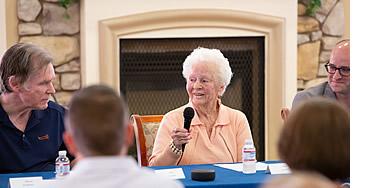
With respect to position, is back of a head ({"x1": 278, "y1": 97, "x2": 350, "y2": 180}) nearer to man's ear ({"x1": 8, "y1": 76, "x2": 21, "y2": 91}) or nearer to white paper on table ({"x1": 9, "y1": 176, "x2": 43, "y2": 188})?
white paper on table ({"x1": 9, "y1": 176, "x2": 43, "y2": 188})

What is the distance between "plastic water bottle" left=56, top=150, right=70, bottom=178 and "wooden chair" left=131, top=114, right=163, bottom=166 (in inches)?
23.2

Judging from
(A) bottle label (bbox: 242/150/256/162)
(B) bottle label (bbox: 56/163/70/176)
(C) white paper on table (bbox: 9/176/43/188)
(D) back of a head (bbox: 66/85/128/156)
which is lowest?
(C) white paper on table (bbox: 9/176/43/188)

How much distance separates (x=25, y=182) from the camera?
270 centimetres

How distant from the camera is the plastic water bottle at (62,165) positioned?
9.29ft

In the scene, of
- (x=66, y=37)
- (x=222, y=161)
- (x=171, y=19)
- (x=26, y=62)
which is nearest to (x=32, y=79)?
(x=26, y=62)

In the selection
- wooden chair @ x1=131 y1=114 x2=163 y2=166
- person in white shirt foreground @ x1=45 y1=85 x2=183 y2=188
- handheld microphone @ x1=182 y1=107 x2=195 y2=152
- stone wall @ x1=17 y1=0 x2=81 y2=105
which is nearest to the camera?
person in white shirt foreground @ x1=45 y1=85 x2=183 y2=188

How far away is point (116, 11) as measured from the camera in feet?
14.4

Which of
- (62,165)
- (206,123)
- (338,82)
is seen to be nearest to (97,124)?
(62,165)

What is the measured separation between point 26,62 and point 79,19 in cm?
136

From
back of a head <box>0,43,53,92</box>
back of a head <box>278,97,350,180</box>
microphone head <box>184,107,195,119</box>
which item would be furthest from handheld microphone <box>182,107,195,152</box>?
back of a head <box>278,97,350,180</box>

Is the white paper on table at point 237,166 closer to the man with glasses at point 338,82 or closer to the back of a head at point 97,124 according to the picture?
the man with glasses at point 338,82

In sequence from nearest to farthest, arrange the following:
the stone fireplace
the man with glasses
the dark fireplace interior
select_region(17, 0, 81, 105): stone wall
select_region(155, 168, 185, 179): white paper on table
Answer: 1. select_region(155, 168, 185, 179): white paper on table
2. the man with glasses
3. select_region(17, 0, 81, 105): stone wall
4. the stone fireplace
5. the dark fireplace interior

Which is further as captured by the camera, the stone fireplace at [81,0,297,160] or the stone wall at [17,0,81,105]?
the stone fireplace at [81,0,297,160]

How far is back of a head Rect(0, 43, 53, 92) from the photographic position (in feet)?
9.84
